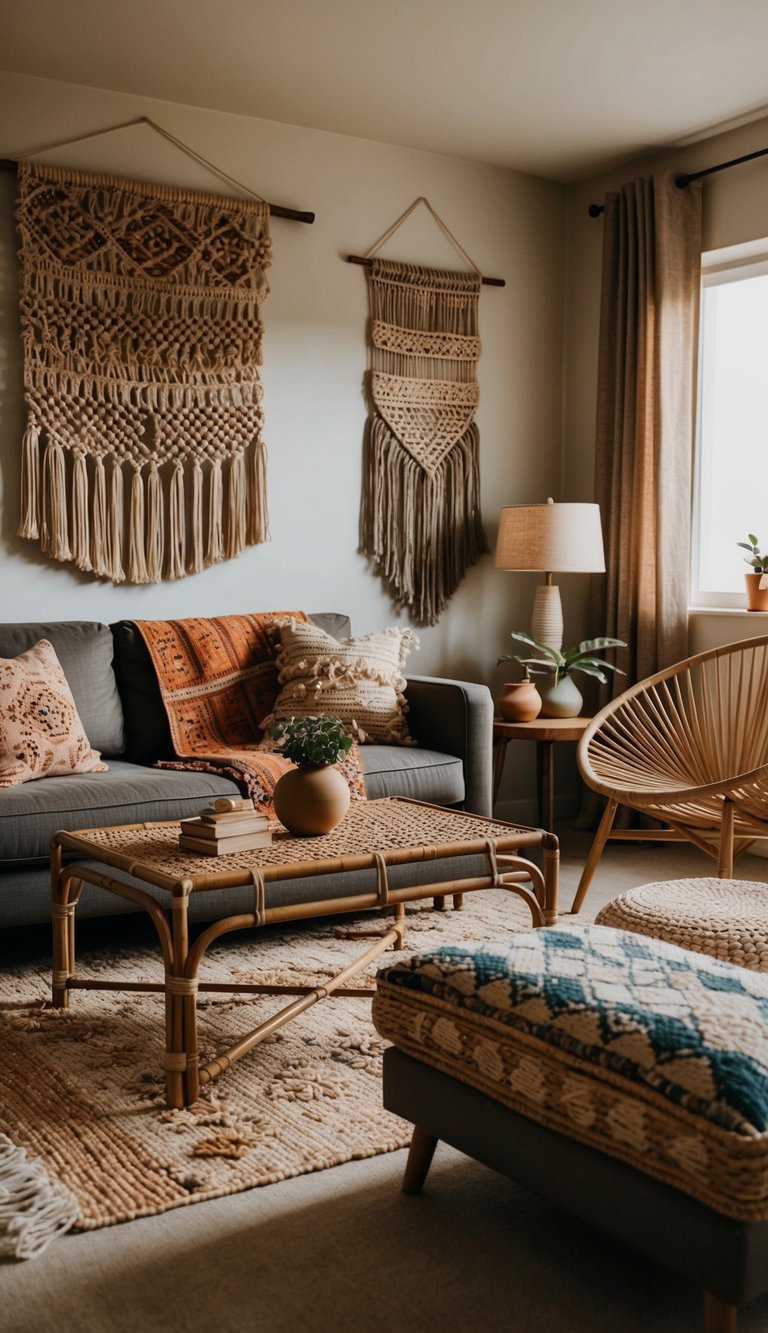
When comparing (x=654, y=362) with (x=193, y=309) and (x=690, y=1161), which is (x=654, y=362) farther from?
(x=690, y=1161)

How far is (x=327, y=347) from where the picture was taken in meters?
4.30

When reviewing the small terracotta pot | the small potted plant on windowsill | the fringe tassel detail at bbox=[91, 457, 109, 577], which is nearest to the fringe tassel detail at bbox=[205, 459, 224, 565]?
the fringe tassel detail at bbox=[91, 457, 109, 577]

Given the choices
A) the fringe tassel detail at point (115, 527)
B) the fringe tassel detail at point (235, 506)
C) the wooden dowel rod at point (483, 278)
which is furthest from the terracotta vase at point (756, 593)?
the fringe tassel detail at point (115, 527)

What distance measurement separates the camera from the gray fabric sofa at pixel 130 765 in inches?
111

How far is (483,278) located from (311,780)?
283cm

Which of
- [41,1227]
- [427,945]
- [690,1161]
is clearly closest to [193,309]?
[427,945]

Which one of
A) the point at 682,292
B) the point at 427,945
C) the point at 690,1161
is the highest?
the point at 682,292

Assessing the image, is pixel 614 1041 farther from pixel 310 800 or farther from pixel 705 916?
pixel 310 800

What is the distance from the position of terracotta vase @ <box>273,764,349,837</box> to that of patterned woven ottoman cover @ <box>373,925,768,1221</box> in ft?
2.18

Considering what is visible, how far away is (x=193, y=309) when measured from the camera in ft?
13.0

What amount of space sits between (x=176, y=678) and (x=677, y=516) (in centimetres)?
192

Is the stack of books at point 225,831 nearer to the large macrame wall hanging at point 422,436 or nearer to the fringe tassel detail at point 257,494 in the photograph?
the fringe tassel detail at point 257,494

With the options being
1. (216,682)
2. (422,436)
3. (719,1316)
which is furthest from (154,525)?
(719,1316)

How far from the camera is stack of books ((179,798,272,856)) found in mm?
2324
